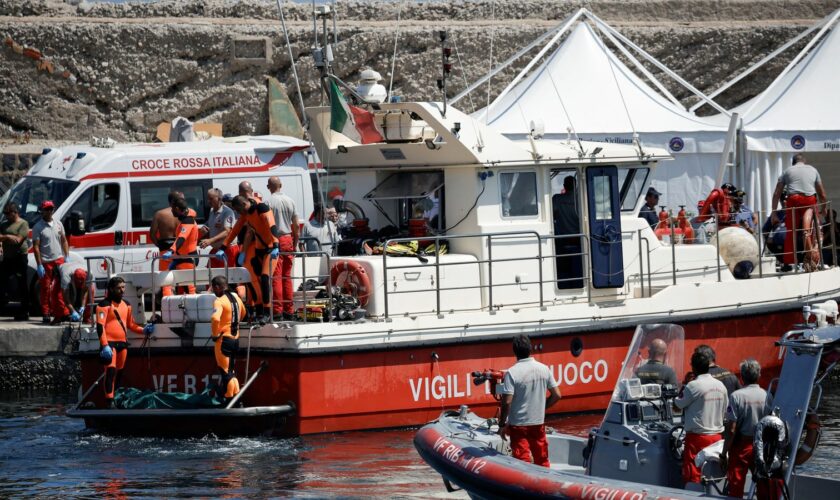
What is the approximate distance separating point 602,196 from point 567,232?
54 cm

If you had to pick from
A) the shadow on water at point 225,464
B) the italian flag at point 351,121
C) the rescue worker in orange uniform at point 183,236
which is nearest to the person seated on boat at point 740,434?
the shadow on water at point 225,464

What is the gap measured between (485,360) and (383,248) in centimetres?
145

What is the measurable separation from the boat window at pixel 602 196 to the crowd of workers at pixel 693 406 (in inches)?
171

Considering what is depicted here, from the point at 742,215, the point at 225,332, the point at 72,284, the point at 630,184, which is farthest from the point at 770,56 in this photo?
the point at 225,332

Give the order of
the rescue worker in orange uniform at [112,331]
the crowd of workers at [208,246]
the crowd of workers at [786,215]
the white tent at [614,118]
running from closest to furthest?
1. the rescue worker in orange uniform at [112,331]
2. the crowd of workers at [208,246]
3. the crowd of workers at [786,215]
4. the white tent at [614,118]

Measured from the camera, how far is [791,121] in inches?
810

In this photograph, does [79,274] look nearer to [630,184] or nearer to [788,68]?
[630,184]

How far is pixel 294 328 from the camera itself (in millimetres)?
12469

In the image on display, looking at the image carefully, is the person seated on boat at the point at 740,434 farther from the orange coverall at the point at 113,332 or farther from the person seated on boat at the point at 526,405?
the orange coverall at the point at 113,332

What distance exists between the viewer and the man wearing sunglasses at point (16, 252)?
16781mm

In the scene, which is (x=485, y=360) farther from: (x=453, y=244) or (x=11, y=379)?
(x=11, y=379)

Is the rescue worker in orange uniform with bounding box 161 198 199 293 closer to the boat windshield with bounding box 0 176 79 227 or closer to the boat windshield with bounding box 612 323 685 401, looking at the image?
the boat windshield with bounding box 0 176 79 227

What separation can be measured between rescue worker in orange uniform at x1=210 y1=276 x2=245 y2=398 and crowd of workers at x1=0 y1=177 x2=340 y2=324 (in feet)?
1.12

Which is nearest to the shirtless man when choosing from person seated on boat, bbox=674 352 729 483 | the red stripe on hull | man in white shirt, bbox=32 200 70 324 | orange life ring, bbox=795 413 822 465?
the red stripe on hull
